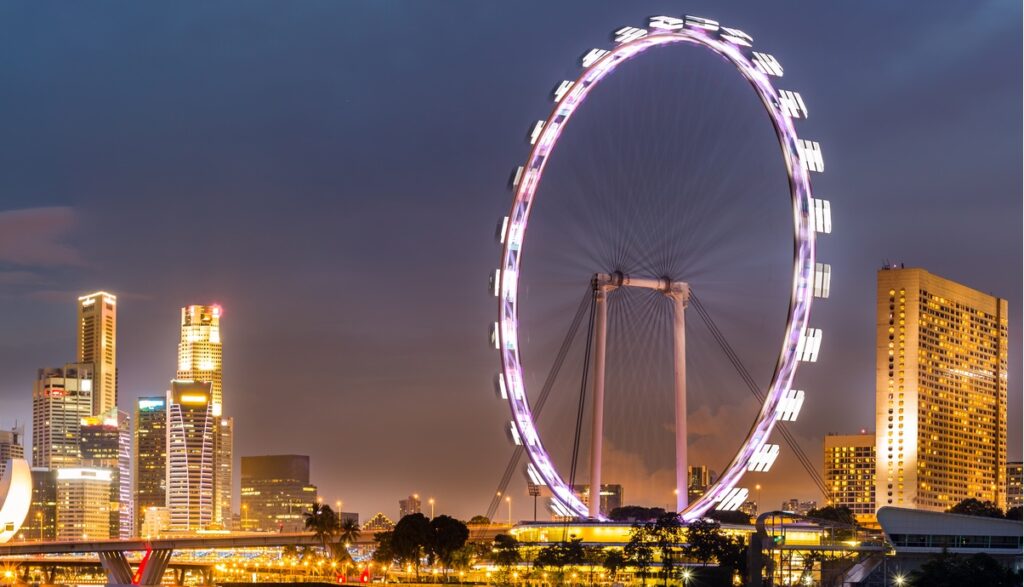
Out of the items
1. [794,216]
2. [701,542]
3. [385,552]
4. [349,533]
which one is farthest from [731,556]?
[349,533]

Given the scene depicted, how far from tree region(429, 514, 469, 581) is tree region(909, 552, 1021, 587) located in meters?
40.9

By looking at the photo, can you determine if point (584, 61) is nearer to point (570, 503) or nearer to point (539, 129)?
point (539, 129)

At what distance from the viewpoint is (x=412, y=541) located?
131 meters

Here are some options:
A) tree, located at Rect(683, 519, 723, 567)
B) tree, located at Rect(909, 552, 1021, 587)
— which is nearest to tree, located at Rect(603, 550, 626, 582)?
tree, located at Rect(683, 519, 723, 567)

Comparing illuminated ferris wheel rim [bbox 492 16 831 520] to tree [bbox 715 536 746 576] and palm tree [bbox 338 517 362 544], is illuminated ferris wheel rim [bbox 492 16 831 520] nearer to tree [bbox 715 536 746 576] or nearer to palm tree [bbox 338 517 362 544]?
tree [bbox 715 536 746 576]

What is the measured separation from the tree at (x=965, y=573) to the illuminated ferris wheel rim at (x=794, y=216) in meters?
15.4

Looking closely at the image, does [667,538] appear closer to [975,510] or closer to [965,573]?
[965,573]

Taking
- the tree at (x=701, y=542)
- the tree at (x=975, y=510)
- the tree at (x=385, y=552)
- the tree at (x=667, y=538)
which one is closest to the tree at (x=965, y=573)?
the tree at (x=701, y=542)

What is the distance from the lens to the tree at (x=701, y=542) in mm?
104438

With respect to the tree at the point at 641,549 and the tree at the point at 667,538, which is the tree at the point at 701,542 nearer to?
the tree at the point at 667,538

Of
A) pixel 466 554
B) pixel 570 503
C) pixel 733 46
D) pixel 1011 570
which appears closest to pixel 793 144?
pixel 733 46

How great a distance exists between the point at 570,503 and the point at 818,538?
90.9 feet

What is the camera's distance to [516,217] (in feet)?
285

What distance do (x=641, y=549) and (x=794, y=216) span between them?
28273 mm
